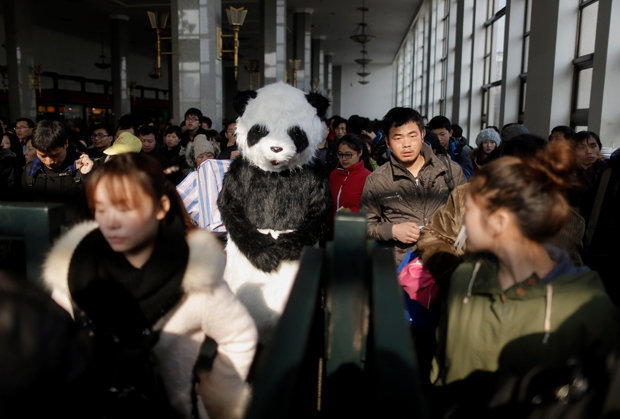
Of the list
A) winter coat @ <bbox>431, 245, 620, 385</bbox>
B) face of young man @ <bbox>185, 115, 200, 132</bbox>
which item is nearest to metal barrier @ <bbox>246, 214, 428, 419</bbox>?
winter coat @ <bbox>431, 245, 620, 385</bbox>

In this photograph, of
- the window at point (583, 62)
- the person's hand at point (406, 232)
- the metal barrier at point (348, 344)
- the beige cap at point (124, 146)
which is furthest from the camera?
the window at point (583, 62)

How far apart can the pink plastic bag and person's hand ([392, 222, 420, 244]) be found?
27cm

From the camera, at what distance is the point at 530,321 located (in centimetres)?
127

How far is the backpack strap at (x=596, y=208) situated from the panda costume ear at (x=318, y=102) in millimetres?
1734

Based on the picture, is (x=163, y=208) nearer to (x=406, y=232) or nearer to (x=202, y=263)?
(x=202, y=263)

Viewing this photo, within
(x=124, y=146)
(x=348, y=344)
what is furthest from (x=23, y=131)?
(x=348, y=344)

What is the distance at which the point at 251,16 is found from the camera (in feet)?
64.8

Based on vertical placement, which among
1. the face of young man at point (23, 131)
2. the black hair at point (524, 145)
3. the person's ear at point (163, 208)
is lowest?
the person's ear at point (163, 208)

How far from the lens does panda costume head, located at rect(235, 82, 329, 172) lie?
2.53 meters

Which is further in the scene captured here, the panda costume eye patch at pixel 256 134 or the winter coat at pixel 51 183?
the winter coat at pixel 51 183

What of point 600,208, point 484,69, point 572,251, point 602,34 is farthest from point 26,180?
point 484,69

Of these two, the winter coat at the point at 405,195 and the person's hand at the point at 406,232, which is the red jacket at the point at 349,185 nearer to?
the winter coat at the point at 405,195

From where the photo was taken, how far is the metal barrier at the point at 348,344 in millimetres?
639

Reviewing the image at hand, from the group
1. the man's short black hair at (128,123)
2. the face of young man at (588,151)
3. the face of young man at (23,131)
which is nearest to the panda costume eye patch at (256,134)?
the face of young man at (588,151)
